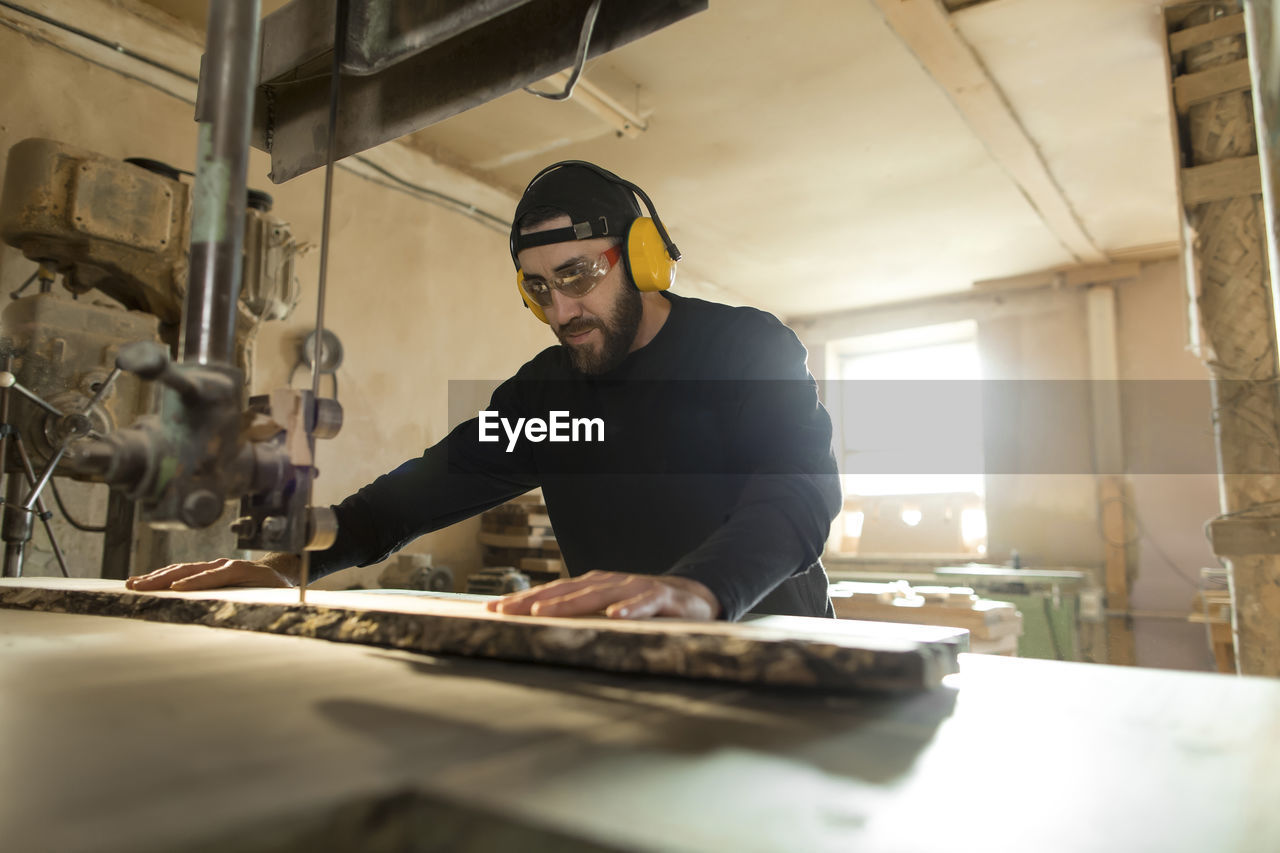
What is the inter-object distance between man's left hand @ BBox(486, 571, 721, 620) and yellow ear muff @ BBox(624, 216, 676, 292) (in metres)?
0.90

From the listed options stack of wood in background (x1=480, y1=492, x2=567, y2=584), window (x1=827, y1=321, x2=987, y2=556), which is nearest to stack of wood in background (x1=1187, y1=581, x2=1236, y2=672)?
→ window (x1=827, y1=321, x2=987, y2=556)

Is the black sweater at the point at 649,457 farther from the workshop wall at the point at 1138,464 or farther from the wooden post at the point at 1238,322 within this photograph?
the workshop wall at the point at 1138,464

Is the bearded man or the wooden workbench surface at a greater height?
the bearded man

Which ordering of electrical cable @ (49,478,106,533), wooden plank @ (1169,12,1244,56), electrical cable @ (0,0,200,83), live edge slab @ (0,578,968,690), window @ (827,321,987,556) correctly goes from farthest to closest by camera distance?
1. window @ (827,321,987,556)
2. electrical cable @ (0,0,200,83)
3. wooden plank @ (1169,12,1244,56)
4. electrical cable @ (49,478,106,533)
5. live edge slab @ (0,578,968,690)

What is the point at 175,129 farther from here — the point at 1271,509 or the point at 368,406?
the point at 1271,509

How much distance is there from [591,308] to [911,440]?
6771mm

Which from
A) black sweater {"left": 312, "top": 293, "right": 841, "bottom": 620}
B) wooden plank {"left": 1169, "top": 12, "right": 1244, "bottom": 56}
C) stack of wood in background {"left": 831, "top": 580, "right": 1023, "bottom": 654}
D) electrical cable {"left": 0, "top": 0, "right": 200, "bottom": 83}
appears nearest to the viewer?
black sweater {"left": 312, "top": 293, "right": 841, "bottom": 620}

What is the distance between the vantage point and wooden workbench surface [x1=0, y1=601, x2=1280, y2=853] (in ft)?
1.26

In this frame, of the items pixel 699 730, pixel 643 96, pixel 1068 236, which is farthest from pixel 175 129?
pixel 1068 236

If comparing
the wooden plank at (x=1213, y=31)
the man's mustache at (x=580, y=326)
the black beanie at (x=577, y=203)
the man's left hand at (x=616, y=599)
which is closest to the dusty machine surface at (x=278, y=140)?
the man's left hand at (x=616, y=599)

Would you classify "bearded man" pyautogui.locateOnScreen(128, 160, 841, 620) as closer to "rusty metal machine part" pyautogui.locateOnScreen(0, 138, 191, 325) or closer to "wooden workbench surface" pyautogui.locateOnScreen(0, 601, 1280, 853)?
"wooden workbench surface" pyautogui.locateOnScreen(0, 601, 1280, 853)

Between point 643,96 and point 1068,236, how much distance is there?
13.1 ft

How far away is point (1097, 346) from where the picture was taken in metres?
7.03

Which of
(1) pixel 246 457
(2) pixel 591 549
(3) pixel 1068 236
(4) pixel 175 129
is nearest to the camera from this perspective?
(1) pixel 246 457
